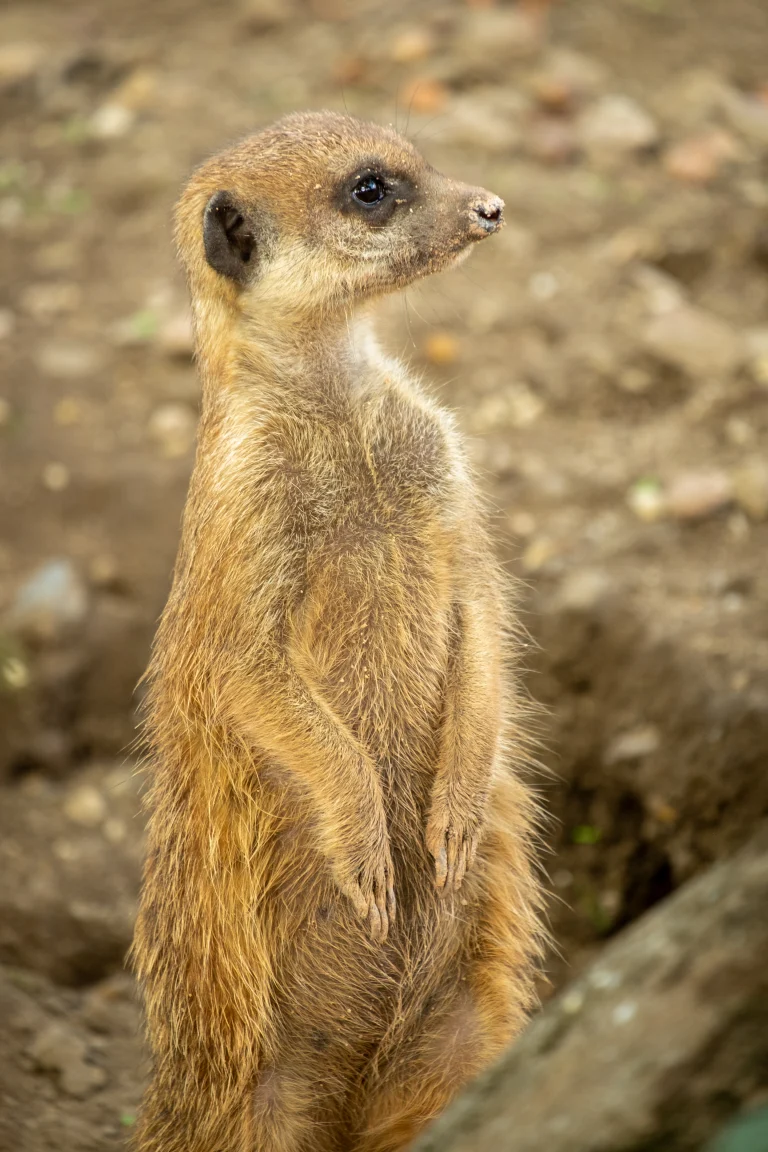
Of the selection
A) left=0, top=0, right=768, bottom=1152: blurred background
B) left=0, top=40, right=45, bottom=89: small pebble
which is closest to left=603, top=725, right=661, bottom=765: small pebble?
left=0, top=0, right=768, bottom=1152: blurred background

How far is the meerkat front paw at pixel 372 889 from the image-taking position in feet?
9.31

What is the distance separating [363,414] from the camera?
2.98 meters

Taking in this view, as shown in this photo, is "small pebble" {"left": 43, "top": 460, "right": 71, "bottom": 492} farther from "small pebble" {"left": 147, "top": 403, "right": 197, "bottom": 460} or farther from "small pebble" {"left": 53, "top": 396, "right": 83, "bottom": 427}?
"small pebble" {"left": 147, "top": 403, "right": 197, "bottom": 460}

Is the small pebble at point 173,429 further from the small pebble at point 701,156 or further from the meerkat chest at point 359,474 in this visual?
the small pebble at point 701,156

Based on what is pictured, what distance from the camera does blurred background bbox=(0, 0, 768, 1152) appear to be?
3.95 m

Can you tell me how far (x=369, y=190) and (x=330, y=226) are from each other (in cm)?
12

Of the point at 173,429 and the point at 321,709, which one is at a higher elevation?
the point at 321,709

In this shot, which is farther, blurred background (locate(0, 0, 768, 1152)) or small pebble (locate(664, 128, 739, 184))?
small pebble (locate(664, 128, 739, 184))

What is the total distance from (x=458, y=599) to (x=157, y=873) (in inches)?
36.7

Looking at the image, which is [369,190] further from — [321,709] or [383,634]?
[321,709]

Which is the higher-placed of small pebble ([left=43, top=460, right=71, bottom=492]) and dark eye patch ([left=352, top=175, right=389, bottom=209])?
dark eye patch ([left=352, top=175, right=389, bottom=209])

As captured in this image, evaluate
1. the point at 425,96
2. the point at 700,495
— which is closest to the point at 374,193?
the point at 700,495

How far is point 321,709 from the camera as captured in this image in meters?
2.85

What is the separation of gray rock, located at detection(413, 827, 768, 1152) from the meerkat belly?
1148mm
